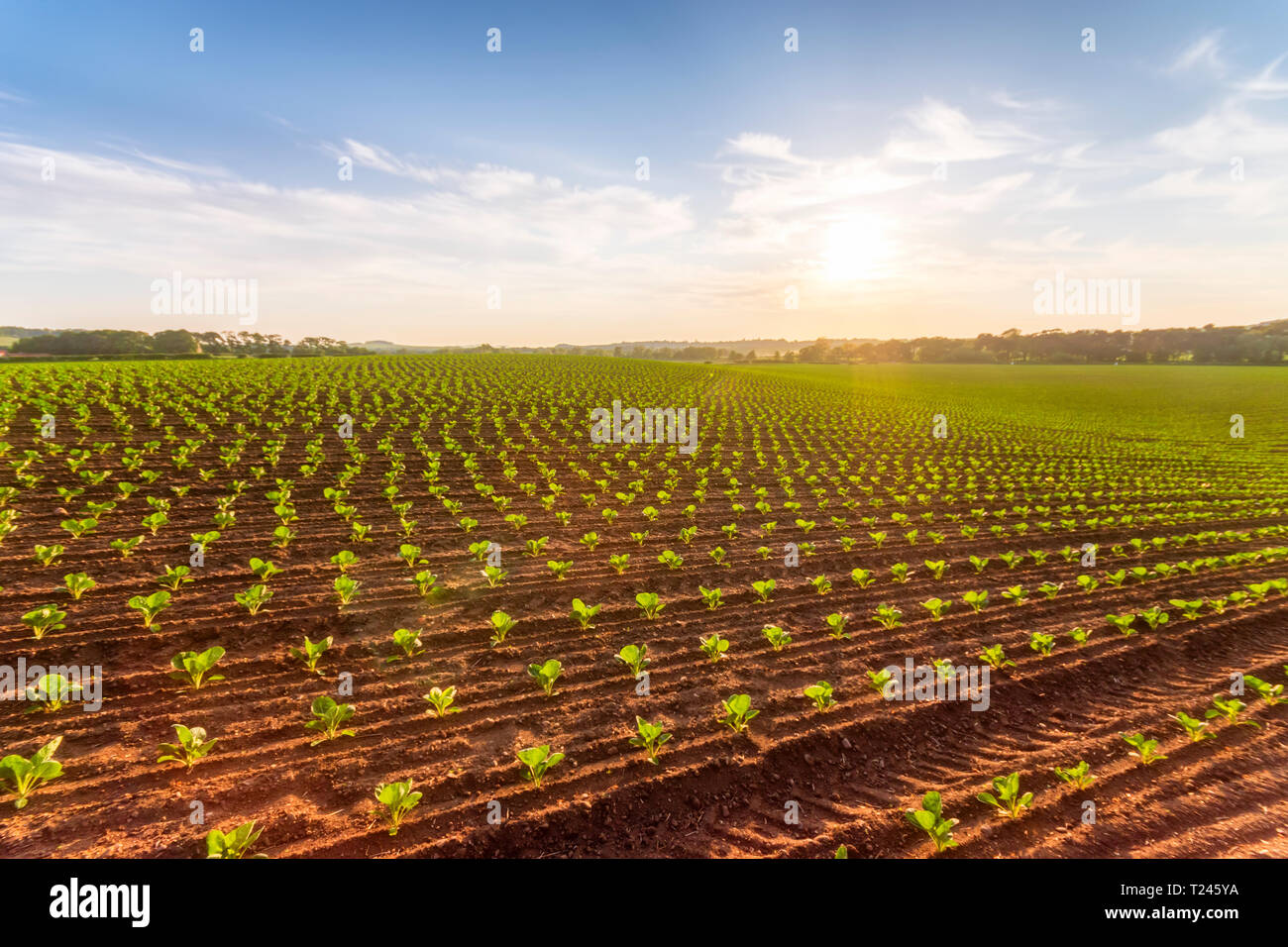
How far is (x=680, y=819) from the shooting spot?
4.82 metres

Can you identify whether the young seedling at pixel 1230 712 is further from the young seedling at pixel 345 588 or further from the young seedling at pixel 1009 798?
the young seedling at pixel 345 588

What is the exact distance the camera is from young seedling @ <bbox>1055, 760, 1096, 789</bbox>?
5285 millimetres

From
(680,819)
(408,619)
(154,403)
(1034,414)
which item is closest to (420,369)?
(154,403)

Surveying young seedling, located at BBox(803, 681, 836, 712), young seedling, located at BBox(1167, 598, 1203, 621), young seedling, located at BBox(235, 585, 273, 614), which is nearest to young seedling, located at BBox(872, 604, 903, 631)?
young seedling, located at BBox(803, 681, 836, 712)

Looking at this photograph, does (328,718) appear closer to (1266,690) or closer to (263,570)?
(263,570)

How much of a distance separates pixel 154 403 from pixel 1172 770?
109ft

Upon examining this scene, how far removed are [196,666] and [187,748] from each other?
1.39 m

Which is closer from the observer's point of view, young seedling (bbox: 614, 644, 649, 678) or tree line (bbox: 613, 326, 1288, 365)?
young seedling (bbox: 614, 644, 649, 678)

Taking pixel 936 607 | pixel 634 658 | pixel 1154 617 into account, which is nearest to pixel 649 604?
pixel 634 658

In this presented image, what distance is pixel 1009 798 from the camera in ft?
16.1

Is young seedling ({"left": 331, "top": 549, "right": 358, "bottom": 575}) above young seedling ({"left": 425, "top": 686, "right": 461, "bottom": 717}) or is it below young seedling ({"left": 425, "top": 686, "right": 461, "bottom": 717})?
above

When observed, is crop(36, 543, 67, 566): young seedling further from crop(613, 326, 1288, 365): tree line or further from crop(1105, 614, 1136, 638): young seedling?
crop(613, 326, 1288, 365): tree line

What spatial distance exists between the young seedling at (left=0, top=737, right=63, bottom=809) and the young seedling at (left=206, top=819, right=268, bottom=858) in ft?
5.99

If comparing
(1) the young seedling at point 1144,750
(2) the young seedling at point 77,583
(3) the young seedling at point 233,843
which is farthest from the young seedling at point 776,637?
(2) the young seedling at point 77,583
